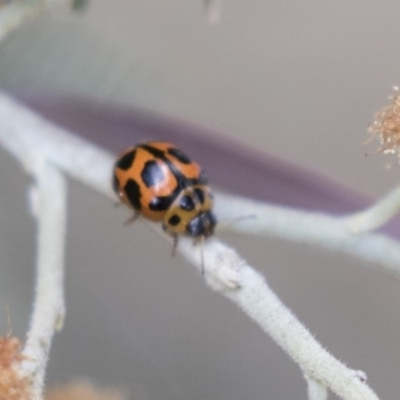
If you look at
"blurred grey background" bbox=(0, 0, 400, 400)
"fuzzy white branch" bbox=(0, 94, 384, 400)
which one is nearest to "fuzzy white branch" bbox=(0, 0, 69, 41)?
"fuzzy white branch" bbox=(0, 94, 384, 400)

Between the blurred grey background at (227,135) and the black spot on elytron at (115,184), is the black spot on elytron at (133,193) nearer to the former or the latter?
the black spot on elytron at (115,184)

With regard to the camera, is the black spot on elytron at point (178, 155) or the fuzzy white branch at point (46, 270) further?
the black spot on elytron at point (178, 155)

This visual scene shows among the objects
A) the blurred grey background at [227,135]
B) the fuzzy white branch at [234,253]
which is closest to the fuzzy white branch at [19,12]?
the fuzzy white branch at [234,253]

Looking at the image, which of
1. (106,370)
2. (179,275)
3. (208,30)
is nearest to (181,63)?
(208,30)

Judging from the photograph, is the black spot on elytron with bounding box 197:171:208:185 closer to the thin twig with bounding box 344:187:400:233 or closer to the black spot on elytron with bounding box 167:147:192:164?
the black spot on elytron with bounding box 167:147:192:164

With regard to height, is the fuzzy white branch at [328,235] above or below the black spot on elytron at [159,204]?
above

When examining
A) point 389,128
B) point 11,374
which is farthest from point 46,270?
point 389,128

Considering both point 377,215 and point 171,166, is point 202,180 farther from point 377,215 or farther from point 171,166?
point 377,215

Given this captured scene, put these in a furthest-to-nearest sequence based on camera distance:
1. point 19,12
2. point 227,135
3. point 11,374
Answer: point 227,135 → point 19,12 → point 11,374
